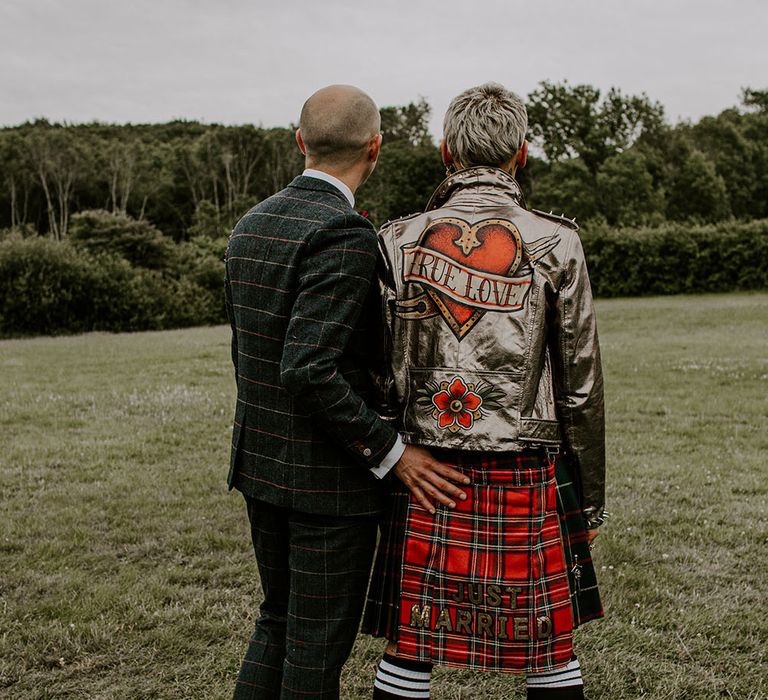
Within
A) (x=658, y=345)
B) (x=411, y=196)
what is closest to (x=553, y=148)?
(x=411, y=196)

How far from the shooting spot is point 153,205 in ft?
239

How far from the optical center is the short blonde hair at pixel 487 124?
101 inches

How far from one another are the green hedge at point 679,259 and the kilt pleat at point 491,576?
33.1 m

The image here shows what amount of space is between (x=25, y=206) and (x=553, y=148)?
1820 inches

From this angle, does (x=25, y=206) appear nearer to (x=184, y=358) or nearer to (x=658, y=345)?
(x=184, y=358)

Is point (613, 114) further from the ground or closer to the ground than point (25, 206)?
further from the ground

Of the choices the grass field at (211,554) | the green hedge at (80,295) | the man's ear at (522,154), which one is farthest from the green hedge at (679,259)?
the man's ear at (522,154)

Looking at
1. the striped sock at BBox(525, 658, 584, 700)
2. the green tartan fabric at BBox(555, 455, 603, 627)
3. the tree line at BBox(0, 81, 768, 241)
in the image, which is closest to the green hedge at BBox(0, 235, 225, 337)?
the tree line at BBox(0, 81, 768, 241)

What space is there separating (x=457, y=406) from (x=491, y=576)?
548mm

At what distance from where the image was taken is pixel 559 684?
255cm

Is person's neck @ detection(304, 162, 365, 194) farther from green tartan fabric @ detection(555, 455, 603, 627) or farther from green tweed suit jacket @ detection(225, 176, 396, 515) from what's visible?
green tartan fabric @ detection(555, 455, 603, 627)

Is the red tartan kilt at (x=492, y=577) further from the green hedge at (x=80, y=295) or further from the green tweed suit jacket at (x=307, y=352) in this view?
the green hedge at (x=80, y=295)

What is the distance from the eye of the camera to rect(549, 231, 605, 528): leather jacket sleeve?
252 centimetres

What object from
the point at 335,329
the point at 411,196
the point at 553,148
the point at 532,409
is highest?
the point at 553,148
